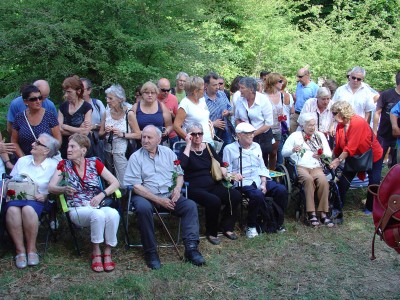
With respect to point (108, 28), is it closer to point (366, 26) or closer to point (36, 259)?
point (36, 259)

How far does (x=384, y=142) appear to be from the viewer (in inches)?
263

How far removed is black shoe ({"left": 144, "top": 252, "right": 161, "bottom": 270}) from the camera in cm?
430

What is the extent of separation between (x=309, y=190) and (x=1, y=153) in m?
3.48

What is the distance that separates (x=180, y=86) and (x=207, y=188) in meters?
2.19

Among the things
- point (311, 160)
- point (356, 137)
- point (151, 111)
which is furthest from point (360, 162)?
point (151, 111)

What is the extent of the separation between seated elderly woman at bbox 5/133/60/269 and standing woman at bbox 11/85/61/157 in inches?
9.3

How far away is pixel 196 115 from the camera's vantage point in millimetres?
5613

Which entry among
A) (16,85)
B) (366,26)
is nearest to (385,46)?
(366,26)

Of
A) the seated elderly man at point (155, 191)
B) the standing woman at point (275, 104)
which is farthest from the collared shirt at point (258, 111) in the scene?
the seated elderly man at point (155, 191)

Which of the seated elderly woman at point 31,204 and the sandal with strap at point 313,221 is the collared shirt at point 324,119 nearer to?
the sandal with strap at point 313,221

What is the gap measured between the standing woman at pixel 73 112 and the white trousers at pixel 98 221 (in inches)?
45.1

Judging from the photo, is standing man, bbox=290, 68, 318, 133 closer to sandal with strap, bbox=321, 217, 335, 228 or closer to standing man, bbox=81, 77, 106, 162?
sandal with strap, bbox=321, 217, 335, 228

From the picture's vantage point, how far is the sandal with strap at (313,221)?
5.53m

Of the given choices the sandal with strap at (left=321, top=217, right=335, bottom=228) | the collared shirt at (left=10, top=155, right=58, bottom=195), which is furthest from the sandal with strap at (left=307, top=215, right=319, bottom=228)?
the collared shirt at (left=10, top=155, right=58, bottom=195)
